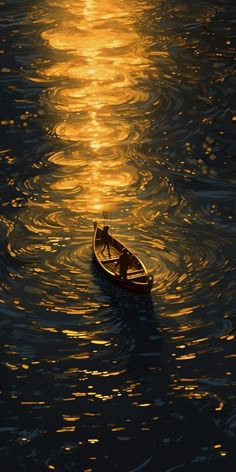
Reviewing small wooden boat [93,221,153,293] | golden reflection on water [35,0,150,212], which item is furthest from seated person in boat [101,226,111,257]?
golden reflection on water [35,0,150,212]

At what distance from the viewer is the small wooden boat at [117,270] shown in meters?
83.6

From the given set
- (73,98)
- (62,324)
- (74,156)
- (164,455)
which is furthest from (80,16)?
(164,455)

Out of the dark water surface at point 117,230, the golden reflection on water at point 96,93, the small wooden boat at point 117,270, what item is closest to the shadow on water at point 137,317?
the dark water surface at point 117,230

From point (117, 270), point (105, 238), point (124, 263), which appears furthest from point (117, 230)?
point (124, 263)

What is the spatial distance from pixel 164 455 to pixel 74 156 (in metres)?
33.7

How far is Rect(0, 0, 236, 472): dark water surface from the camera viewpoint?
72.9m

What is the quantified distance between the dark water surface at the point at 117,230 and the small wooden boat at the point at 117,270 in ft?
2.19

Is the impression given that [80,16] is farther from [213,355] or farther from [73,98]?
[213,355]

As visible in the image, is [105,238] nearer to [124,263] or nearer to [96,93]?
[124,263]

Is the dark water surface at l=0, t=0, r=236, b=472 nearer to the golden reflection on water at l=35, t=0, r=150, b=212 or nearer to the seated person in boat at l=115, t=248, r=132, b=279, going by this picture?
the golden reflection on water at l=35, t=0, r=150, b=212

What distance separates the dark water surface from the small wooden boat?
2.19ft

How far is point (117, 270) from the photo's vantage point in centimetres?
8588

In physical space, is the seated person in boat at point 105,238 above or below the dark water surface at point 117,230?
above

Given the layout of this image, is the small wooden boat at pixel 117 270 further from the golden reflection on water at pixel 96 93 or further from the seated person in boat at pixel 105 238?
the golden reflection on water at pixel 96 93
